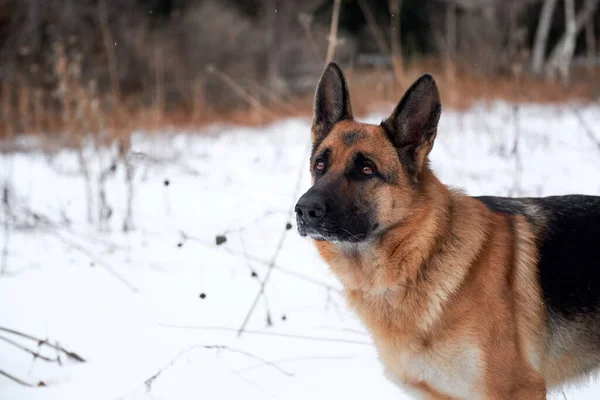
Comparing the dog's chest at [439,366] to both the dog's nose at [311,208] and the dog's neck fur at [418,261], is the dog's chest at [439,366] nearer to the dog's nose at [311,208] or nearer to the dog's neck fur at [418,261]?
the dog's neck fur at [418,261]

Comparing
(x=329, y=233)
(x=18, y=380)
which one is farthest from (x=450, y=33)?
(x=18, y=380)

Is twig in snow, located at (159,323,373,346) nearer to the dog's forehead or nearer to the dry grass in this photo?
the dog's forehead

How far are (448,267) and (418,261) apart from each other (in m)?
0.13

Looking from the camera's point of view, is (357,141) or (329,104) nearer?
(357,141)

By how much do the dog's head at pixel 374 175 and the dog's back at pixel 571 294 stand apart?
672mm

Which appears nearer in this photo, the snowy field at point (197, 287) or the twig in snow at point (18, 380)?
the twig in snow at point (18, 380)

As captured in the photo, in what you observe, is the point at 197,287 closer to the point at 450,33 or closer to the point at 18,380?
→ the point at 18,380

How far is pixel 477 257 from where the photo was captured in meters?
2.52

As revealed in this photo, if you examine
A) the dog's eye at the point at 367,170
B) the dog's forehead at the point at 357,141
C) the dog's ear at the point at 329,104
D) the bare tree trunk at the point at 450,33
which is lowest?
the dog's eye at the point at 367,170

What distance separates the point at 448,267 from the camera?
251 centimetres

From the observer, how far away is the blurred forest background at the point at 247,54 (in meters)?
11.5

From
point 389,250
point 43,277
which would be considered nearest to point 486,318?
point 389,250

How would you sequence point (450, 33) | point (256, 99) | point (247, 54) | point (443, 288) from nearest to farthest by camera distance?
point (443, 288)
point (256, 99)
point (450, 33)
point (247, 54)

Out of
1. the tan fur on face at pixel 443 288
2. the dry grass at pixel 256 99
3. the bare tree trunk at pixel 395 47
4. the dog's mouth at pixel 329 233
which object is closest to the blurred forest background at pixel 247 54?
the dry grass at pixel 256 99
